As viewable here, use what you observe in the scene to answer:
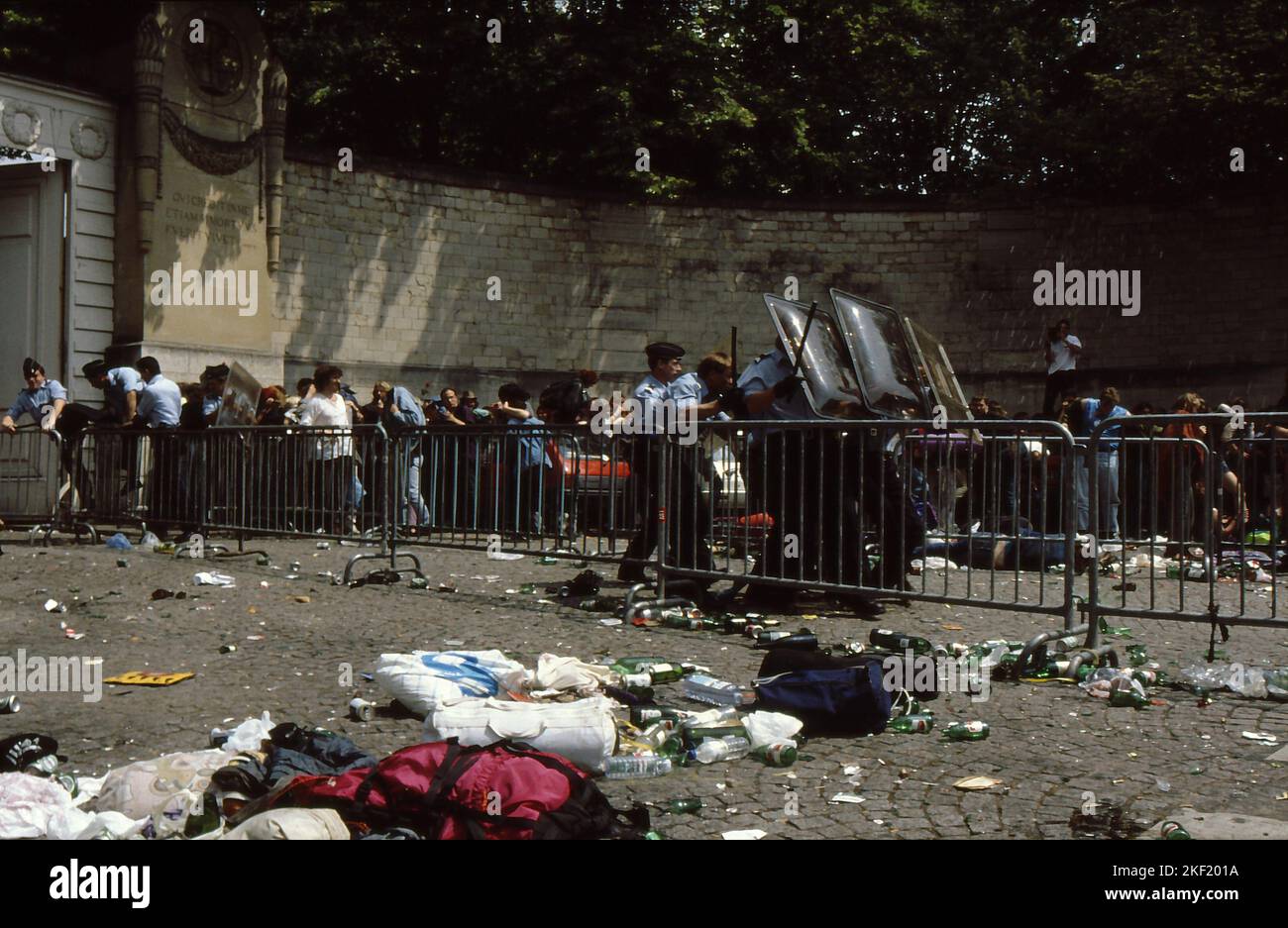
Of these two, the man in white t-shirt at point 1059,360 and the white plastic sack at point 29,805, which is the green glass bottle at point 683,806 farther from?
the man in white t-shirt at point 1059,360

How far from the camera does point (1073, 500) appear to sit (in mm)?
6660

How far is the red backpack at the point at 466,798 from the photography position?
3.64 meters

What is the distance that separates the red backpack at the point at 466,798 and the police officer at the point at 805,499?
400 cm

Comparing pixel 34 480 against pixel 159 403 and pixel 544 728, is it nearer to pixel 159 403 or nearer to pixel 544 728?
pixel 159 403

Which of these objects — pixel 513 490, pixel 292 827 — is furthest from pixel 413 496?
pixel 292 827

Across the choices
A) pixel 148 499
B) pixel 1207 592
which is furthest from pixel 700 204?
pixel 1207 592

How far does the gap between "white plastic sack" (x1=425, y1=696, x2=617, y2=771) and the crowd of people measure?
3198 mm

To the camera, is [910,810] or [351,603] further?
[351,603]

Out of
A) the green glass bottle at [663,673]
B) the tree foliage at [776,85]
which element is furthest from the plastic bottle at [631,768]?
the tree foliage at [776,85]

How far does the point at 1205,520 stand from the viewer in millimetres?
6895

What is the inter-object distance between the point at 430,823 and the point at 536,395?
20180 mm

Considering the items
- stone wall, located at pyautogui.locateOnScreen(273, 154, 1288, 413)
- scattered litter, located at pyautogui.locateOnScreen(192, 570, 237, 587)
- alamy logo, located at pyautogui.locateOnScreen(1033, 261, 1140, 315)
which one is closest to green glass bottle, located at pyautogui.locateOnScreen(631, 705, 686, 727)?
scattered litter, located at pyautogui.locateOnScreen(192, 570, 237, 587)
